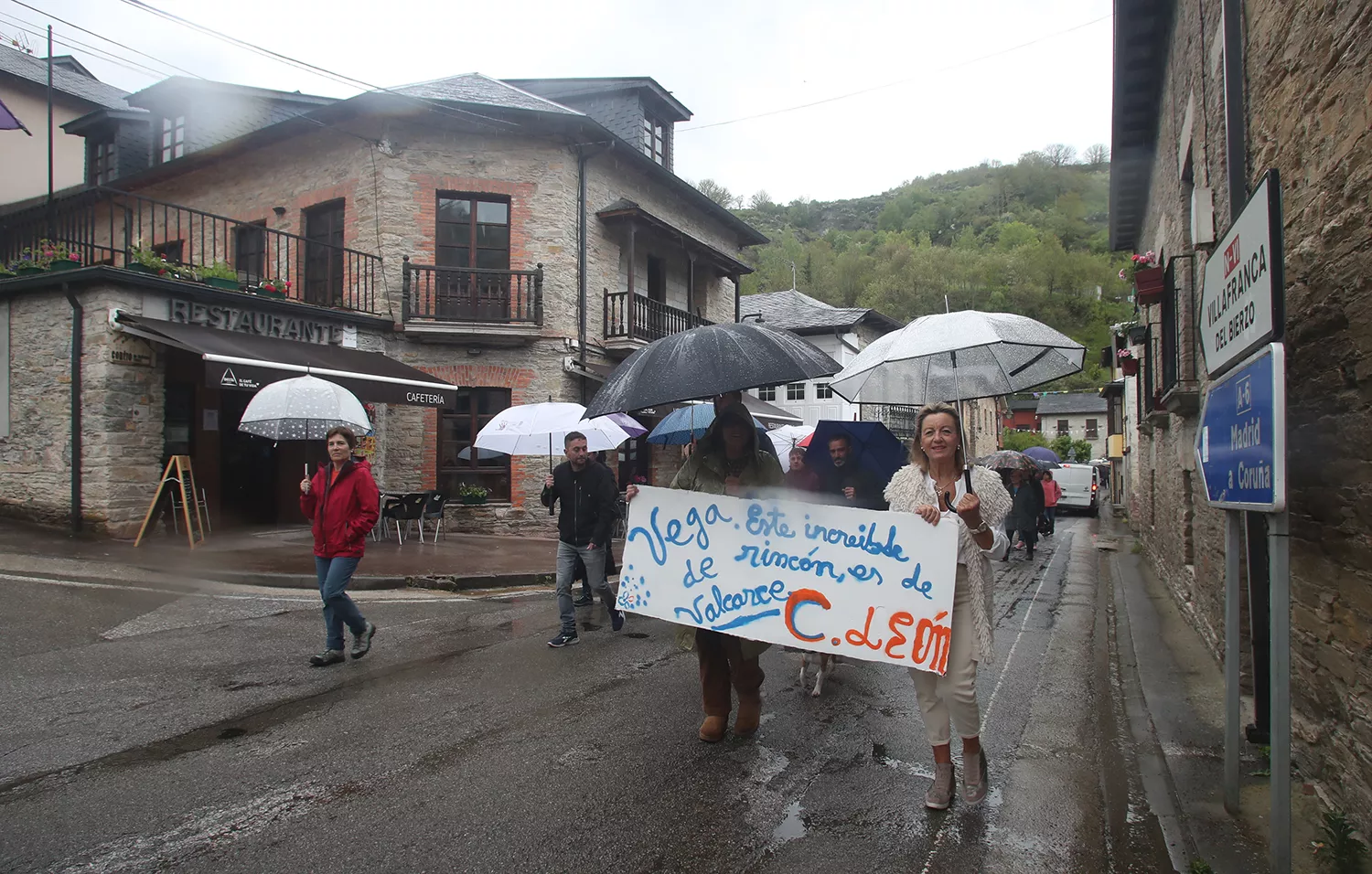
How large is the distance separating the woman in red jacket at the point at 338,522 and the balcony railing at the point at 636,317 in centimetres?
1157

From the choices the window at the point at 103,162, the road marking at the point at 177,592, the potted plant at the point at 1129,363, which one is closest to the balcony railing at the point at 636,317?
the potted plant at the point at 1129,363

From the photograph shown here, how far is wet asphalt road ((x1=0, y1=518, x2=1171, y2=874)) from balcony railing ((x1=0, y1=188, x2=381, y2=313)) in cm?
959

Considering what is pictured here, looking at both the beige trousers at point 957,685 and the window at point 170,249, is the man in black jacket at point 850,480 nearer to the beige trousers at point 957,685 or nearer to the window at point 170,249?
the beige trousers at point 957,685

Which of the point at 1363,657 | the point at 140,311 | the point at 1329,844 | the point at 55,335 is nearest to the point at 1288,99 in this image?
the point at 1363,657

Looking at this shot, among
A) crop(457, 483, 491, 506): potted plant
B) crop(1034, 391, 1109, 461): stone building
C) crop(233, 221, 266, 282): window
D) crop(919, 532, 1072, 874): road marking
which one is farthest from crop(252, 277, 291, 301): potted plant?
crop(1034, 391, 1109, 461): stone building

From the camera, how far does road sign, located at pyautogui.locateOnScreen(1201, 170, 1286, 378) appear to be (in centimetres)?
268

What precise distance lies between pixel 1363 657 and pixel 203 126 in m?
22.9

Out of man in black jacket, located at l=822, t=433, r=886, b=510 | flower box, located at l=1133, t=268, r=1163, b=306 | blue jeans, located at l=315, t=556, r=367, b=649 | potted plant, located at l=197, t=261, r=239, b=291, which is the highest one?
potted plant, located at l=197, t=261, r=239, b=291

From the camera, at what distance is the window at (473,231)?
53.3 ft

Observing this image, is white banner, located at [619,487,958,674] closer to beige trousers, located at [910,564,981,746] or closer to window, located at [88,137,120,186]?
beige trousers, located at [910,564,981,746]

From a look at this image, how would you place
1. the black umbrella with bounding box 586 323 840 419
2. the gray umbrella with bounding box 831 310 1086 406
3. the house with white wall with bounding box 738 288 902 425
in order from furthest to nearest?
the house with white wall with bounding box 738 288 902 425 → the gray umbrella with bounding box 831 310 1086 406 → the black umbrella with bounding box 586 323 840 419

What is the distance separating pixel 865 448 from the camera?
6.04 metres

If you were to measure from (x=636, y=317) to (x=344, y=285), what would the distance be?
20.0 ft

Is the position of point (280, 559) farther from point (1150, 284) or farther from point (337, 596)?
point (1150, 284)
